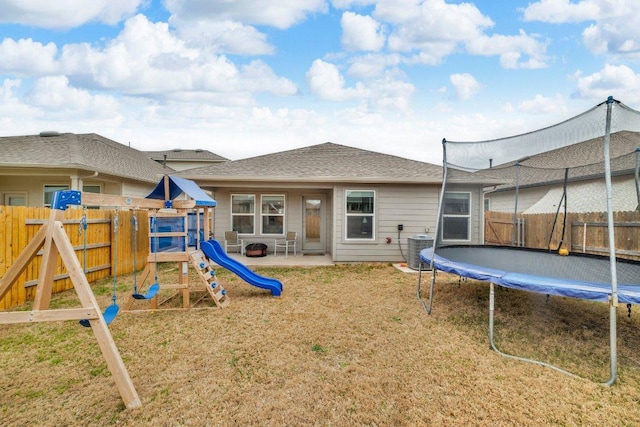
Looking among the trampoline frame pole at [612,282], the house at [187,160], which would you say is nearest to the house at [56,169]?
the house at [187,160]

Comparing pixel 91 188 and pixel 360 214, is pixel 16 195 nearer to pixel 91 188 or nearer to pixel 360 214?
pixel 91 188

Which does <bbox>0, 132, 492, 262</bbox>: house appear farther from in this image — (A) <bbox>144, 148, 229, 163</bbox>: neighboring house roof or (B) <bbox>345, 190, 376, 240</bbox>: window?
(A) <bbox>144, 148, 229, 163</bbox>: neighboring house roof

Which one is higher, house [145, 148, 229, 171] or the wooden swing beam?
house [145, 148, 229, 171]

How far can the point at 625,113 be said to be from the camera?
2830 millimetres

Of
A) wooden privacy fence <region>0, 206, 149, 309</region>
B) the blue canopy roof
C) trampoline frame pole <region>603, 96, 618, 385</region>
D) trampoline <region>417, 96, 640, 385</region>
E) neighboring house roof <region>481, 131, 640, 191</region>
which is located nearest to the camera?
trampoline frame pole <region>603, 96, 618, 385</region>

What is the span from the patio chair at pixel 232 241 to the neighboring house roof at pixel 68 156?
13.1 ft

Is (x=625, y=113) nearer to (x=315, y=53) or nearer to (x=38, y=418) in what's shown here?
(x=38, y=418)

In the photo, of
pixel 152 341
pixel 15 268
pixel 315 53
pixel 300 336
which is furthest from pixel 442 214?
pixel 315 53

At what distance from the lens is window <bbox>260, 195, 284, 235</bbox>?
976 centimetres

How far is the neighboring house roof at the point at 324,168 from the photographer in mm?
8195

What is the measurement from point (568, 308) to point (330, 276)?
4369 millimetres

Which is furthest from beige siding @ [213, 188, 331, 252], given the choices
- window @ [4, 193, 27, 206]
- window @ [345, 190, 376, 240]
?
window @ [4, 193, 27, 206]

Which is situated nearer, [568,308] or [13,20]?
[568,308]

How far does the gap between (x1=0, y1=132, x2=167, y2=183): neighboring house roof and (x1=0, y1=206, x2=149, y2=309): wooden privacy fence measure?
7.97ft
